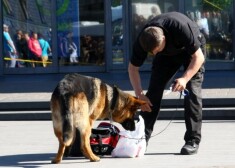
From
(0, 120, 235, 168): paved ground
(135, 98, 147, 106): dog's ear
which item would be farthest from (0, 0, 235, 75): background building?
(135, 98, 147, 106): dog's ear

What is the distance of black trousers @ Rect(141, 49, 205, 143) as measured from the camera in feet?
29.3

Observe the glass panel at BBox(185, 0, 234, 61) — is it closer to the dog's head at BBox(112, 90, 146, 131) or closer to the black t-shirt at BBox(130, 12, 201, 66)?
the dog's head at BBox(112, 90, 146, 131)

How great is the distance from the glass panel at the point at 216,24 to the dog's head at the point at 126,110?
10.0 m

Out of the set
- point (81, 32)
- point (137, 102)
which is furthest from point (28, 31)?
point (137, 102)

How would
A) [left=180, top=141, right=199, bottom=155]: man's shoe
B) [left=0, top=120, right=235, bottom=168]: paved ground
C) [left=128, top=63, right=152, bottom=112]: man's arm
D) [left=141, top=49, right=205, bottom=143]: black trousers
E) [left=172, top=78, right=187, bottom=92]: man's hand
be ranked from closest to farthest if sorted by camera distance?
[left=172, top=78, right=187, bottom=92]: man's hand
[left=0, top=120, right=235, bottom=168]: paved ground
[left=128, top=63, right=152, bottom=112]: man's arm
[left=141, top=49, right=205, bottom=143]: black trousers
[left=180, top=141, right=199, bottom=155]: man's shoe

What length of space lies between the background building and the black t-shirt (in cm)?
1040

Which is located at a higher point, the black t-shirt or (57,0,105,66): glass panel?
the black t-shirt

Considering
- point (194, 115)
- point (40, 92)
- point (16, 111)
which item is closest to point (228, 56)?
point (40, 92)

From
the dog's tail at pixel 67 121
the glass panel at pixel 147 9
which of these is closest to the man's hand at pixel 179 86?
the dog's tail at pixel 67 121

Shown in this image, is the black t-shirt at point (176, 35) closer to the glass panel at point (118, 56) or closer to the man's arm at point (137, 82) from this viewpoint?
the man's arm at point (137, 82)

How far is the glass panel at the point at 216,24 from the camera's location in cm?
1891

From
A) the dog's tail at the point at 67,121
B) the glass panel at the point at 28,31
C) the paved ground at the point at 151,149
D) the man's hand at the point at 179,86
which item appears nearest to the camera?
the man's hand at the point at 179,86

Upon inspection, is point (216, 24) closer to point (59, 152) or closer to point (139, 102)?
point (139, 102)

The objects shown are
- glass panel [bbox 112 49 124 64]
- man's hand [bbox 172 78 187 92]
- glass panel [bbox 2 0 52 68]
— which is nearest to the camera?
man's hand [bbox 172 78 187 92]
